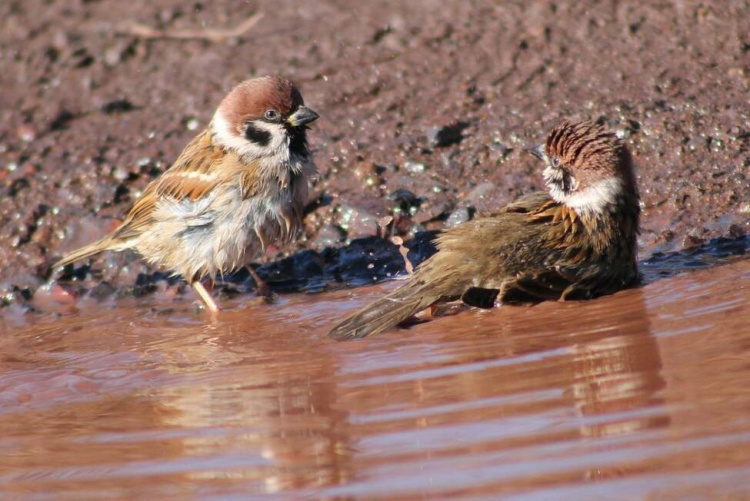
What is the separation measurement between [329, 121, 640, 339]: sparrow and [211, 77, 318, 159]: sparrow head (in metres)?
1.25

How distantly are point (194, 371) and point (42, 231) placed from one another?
8.29 feet

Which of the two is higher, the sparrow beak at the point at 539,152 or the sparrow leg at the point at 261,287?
the sparrow beak at the point at 539,152

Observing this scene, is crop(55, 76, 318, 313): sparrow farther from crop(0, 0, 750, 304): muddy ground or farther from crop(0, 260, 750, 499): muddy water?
crop(0, 260, 750, 499): muddy water

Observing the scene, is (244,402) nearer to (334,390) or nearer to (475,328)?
(334,390)

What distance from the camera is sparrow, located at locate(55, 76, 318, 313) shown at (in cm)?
546

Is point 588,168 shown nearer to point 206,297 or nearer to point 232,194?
point 232,194

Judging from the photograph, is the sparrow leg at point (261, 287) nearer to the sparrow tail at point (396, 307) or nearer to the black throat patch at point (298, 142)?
the black throat patch at point (298, 142)

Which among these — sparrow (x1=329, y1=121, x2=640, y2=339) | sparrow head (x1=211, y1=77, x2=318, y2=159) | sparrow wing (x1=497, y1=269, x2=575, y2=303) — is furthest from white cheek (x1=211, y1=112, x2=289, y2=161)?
sparrow wing (x1=497, y1=269, x2=575, y2=303)

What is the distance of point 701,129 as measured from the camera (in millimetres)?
5840

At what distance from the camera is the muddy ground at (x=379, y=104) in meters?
5.82

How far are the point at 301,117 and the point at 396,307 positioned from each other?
1.52m

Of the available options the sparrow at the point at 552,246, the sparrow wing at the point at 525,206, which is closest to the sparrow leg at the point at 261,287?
the sparrow at the point at 552,246

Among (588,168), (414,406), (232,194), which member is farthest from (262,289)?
(414,406)

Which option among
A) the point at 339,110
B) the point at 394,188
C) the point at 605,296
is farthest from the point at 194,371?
the point at 339,110
